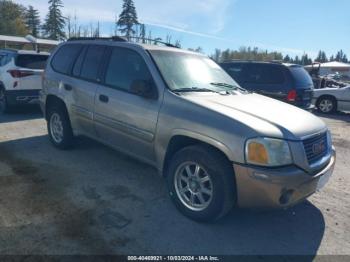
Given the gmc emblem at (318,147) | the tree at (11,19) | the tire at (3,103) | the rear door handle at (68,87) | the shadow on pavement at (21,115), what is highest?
the tree at (11,19)

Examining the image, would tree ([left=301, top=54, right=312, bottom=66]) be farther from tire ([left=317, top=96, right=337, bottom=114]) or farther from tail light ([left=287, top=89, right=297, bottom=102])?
tail light ([left=287, top=89, right=297, bottom=102])

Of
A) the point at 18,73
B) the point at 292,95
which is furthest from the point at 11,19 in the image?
the point at 292,95

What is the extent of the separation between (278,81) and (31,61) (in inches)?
266

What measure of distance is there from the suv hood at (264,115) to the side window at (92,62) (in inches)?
69.7

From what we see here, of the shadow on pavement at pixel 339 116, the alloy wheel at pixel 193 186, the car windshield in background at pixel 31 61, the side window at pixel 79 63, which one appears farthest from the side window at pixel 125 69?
the shadow on pavement at pixel 339 116

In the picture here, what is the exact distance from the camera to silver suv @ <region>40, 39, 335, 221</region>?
3129 mm

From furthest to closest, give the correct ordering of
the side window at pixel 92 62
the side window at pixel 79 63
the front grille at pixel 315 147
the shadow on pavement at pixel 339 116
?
the shadow on pavement at pixel 339 116, the side window at pixel 79 63, the side window at pixel 92 62, the front grille at pixel 315 147

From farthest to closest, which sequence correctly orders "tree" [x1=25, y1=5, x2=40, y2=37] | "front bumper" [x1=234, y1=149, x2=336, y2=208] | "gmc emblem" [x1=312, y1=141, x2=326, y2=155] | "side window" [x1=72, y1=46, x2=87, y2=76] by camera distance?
"tree" [x1=25, y1=5, x2=40, y2=37], "side window" [x1=72, y1=46, x2=87, y2=76], "gmc emblem" [x1=312, y1=141, x2=326, y2=155], "front bumper" [x1=234, y1=149, x2=336, y2=208]

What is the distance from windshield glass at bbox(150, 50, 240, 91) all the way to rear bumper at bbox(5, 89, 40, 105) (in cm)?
552

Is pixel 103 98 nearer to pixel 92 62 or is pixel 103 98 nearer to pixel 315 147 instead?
pixel 92 62

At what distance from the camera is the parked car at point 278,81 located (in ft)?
29.2

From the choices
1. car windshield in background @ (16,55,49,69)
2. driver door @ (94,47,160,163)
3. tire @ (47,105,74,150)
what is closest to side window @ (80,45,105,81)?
driver door @ (94,47,160,163)

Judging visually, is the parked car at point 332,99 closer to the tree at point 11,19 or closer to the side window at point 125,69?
the side window at point 125,69

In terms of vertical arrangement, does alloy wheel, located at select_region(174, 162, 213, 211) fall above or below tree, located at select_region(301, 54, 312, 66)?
below
